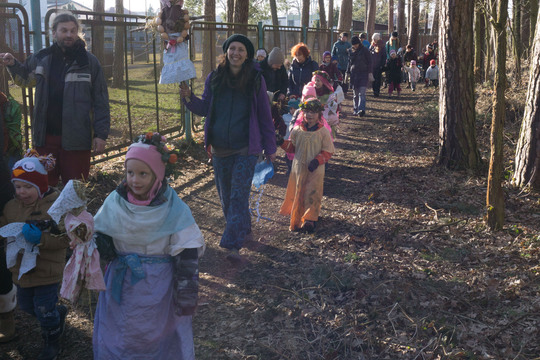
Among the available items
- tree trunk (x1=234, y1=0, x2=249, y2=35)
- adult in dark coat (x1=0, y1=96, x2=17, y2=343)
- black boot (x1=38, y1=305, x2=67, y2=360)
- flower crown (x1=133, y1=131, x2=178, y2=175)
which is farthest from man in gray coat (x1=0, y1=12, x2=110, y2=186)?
tree trunk (x1=234, y1=0, x2=249, y2=35)

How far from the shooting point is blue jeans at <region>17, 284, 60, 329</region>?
3797 millimetres

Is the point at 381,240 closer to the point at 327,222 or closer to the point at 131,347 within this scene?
the point at 327,222

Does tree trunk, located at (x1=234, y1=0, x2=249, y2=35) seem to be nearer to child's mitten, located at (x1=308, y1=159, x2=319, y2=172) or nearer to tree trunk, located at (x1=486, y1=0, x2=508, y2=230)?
child's mitten, located at (x1=308, y1=159, x2=319, y2=172)

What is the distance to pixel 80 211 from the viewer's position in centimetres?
304

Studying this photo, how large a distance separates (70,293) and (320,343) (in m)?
1.92

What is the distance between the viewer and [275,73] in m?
9.85

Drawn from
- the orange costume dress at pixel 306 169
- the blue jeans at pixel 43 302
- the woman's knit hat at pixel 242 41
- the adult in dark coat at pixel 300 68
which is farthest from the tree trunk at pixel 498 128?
the adult in dark coat at pixel 300 68

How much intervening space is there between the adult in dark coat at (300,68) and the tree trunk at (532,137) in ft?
14.5

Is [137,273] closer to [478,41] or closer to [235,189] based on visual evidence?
[235,189]

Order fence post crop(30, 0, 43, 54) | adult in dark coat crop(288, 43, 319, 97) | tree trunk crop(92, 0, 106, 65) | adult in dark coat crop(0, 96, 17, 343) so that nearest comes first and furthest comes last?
1. adult in dark coat crop(0, 96, 17, 343)
2. fence post crop(30, 0, 43, 54)
3. tree trunk crop(92, 0, 106, 65)
4. adult in dark coat crop(288, 43, 319, 97)

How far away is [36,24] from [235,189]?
3.57 meters

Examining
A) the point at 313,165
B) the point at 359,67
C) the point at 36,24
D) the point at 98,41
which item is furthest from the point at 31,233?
the point at 359,67

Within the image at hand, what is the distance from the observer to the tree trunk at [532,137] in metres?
7.09

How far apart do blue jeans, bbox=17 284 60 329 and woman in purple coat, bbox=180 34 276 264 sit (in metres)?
1.96
